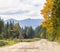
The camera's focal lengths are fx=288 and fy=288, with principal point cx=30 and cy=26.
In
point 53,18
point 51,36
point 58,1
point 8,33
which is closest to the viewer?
point 58,1

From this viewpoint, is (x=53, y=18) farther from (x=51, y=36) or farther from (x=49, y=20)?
(x=51, y=36)

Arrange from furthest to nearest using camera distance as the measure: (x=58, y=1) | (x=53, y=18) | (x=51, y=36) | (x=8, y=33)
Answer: (x=8, y=33) → (x=51, y=36) → (x=53, y=18) → (x=58, y=1)

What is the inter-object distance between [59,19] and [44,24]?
16.0ft

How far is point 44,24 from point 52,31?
2006 millimetres

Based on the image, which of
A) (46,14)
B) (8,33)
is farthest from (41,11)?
(8,33)

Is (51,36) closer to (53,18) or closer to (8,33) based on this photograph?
(53,18)

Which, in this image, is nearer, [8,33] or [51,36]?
[51,36]

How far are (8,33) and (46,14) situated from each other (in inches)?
1761

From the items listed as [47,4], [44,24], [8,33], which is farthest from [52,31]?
[8,33]

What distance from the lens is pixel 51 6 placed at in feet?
164

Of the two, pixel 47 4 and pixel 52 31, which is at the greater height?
pixel 47 4

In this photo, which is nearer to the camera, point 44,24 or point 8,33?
point 44,24

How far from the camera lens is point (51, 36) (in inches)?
2231

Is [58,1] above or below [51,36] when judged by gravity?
above
